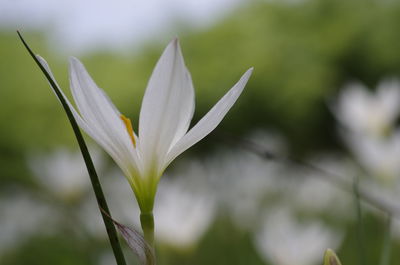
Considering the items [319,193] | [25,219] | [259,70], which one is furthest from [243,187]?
[259,70]

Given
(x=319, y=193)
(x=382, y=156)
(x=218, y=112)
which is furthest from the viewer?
(x=319, y=193)

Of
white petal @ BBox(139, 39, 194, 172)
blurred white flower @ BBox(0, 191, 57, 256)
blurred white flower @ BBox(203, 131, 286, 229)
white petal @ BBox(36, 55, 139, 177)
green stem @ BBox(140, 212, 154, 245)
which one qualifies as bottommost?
blurred white flower @ BBox(0, 191, 57, 256)

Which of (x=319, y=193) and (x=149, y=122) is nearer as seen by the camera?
(x=149, y=122)

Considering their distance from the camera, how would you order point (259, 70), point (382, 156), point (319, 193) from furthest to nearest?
point (259, 70)
point (319, 193)
point (382, 156)

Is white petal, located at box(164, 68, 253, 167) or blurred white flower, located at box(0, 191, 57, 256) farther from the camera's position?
blurred white flower, located at box(0, 191, 57, 256)


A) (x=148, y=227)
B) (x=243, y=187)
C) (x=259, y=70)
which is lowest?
(x=243, y=187)

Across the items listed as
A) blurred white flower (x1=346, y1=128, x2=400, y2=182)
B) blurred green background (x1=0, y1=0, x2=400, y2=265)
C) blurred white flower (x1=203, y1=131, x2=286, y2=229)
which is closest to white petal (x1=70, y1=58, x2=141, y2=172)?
blurred white flower (x1=346, y1=128, x2=400, y2=182)

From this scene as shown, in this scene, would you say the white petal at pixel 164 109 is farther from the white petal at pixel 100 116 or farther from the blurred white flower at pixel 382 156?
the blurred white flower at pixel 382 156

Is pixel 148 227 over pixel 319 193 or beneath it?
over

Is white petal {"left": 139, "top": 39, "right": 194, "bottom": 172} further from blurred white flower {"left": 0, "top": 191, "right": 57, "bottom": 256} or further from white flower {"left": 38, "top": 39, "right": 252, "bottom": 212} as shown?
blurred white flower {"left": 0, "top": 191, "right": 57, "bottom": 256}

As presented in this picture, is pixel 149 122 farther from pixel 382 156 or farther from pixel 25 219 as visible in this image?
pixel 25 219
